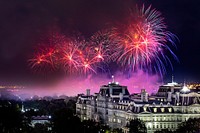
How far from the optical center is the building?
296 feet

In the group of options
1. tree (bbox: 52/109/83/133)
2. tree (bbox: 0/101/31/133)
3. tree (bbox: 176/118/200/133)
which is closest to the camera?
tree (bbox: 0/101/31/133)

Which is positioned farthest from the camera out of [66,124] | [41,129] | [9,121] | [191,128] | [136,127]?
[41,129]

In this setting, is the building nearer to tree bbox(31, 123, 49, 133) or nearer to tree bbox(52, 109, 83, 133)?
tree bbox(52, 109, 83, 133)

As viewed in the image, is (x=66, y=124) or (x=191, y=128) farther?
(x=66, y=124)

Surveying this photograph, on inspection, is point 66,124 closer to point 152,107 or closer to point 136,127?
point 136,127

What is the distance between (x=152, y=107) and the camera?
9062 centimetres

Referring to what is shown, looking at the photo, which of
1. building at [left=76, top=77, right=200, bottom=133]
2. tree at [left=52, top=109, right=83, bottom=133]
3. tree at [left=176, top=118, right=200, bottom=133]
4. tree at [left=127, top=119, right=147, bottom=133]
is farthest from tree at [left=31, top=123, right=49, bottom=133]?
tree at [left=176, top=118, right=200, bottom=133]

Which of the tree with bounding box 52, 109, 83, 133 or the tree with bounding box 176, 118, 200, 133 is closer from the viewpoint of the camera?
the tree with bounding box 176, 118, 200, 133

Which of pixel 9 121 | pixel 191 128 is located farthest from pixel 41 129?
pixel 191 128

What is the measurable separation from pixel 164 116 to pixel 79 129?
66.1 feet

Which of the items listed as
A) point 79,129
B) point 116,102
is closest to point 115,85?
point 116,102

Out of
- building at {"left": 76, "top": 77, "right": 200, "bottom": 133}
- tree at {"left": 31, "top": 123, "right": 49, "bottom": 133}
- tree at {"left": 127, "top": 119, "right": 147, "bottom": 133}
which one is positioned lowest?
tree at {"left": 31, "top": 123, "right": 49, "bottom": 133}

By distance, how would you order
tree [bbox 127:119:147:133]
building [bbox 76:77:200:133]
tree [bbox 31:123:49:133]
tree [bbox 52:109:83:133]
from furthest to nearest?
tree [bbox 31:123:49:133] → building [bbox 76:77:200:133] → tree [bbox 127:119:147:133] → tree [bbox 52:109:83:133]

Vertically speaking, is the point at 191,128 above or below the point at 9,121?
below
